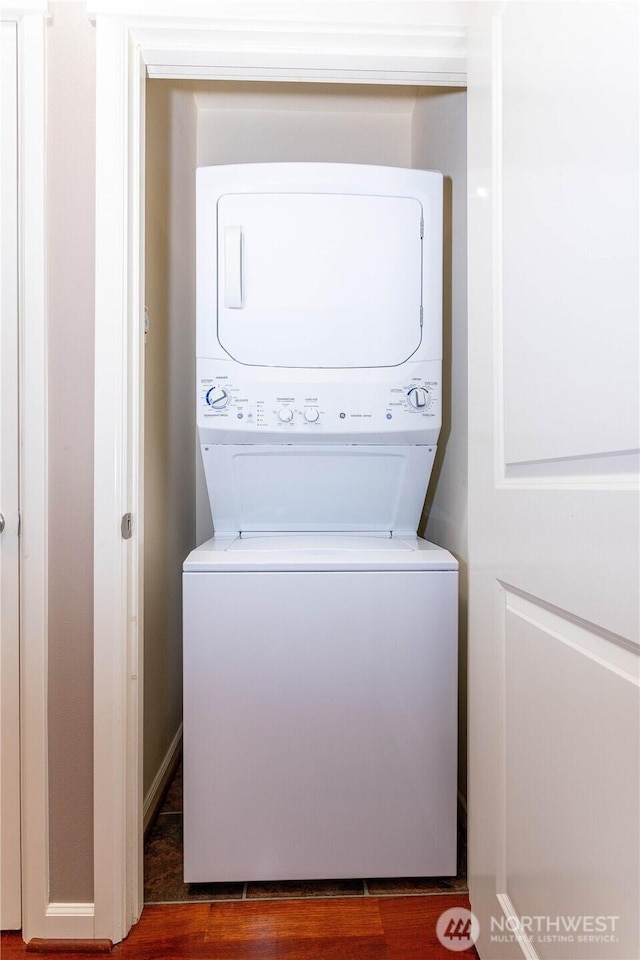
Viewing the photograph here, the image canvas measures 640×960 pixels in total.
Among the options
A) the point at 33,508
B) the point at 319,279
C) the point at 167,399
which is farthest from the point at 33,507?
the point at 319,279

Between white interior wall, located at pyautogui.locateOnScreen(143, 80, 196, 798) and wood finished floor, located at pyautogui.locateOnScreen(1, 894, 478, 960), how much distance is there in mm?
404

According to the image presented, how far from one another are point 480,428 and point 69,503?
869 mm

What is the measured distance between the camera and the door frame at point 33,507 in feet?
3.89

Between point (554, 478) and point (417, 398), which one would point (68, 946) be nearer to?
point (554, 478)

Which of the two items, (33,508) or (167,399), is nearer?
(33,508)

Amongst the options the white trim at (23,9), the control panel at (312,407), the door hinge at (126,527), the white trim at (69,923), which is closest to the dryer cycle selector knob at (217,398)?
the control panel at (312,407)

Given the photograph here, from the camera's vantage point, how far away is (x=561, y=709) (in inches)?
31.3

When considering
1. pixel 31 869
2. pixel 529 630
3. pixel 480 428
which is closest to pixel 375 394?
pixel 480 428

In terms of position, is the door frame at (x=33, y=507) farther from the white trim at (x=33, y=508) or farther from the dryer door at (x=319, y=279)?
the dryer door at (x=319, y=279)

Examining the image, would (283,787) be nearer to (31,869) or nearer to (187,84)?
(31,869)

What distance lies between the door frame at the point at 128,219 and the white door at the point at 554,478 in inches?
8.8

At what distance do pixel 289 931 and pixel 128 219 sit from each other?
158cm

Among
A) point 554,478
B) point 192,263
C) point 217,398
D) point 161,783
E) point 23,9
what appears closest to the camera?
point 554,478

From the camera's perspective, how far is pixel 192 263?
7.14 ft
